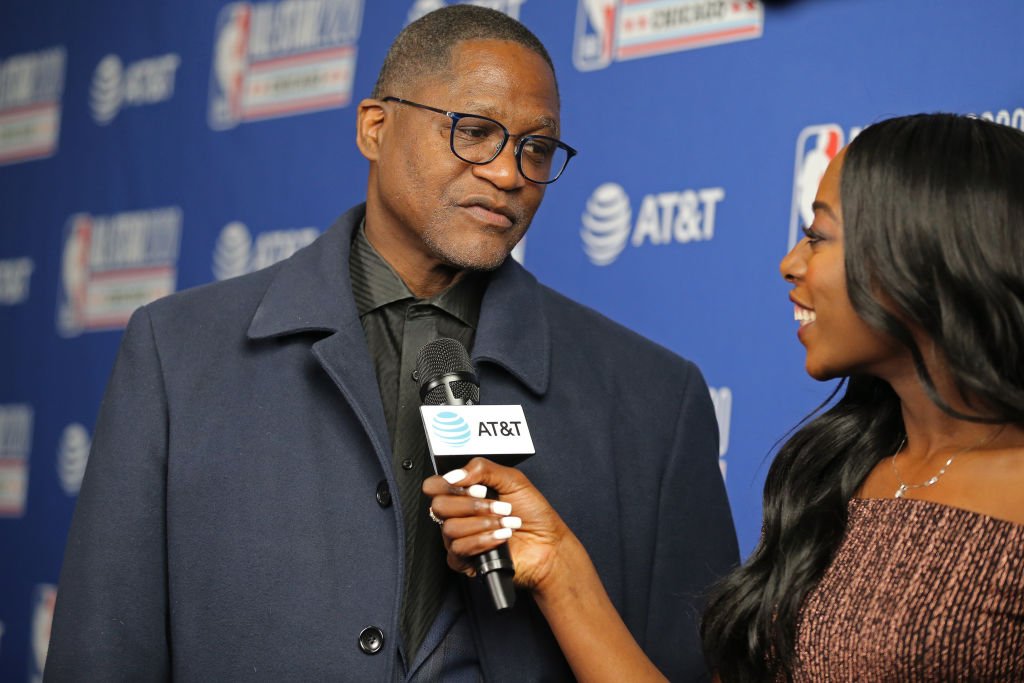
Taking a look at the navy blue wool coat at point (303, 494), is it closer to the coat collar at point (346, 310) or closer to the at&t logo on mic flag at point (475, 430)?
the coat collar at point (346, 310)

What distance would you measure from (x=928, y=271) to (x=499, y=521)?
0.59 meters

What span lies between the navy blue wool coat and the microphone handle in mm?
328

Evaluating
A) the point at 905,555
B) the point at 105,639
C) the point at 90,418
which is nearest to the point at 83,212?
the point at 90,418

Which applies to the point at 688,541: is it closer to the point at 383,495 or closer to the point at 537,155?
the point at 383,495

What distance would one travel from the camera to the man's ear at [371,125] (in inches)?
87.5

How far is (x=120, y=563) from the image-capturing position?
1.86 m

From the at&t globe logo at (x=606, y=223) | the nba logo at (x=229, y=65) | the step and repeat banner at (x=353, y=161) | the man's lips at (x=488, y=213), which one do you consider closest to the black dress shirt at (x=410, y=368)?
the man's lips at (x=488, y=213)

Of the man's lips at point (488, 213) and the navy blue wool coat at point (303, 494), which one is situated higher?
the man's lips at point (488, 213)

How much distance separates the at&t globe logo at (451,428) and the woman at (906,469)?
0.05 m

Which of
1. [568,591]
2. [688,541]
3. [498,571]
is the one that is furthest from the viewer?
[688,541]

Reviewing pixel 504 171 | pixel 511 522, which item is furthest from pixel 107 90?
pixel 511 522

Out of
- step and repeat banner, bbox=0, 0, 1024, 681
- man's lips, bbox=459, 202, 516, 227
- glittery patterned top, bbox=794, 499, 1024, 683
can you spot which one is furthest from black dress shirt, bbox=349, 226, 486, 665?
step and repeat banner, bbox=0, 0, 1024, 681

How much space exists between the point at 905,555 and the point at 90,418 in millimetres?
2808

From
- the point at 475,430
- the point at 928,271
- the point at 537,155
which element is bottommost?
the point at 475,430
